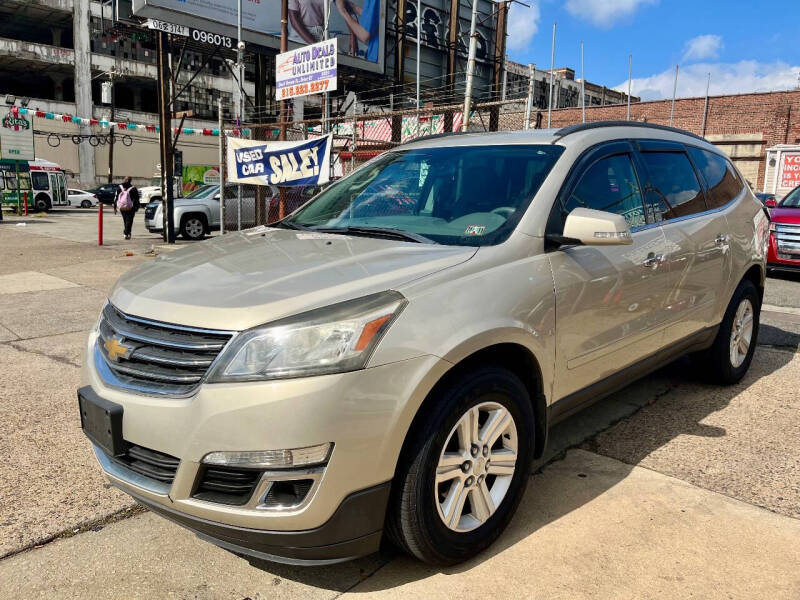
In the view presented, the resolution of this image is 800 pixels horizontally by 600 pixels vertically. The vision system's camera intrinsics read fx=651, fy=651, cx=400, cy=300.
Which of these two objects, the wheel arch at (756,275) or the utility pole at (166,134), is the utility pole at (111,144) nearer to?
the utility pole at (166,134)

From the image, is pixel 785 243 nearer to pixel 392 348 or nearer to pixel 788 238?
pixel 788 238

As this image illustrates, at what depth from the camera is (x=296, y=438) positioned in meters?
2.03

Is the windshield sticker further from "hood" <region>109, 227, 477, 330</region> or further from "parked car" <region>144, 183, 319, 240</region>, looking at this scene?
"parked car" <region>144, 183, 319, 240</region>

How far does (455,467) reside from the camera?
2.42m

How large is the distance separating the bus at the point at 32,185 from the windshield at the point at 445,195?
95.7 ft

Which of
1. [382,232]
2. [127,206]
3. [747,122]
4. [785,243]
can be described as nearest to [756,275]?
[382,232]

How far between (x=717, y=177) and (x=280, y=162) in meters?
7.47

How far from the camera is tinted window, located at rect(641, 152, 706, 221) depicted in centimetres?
371

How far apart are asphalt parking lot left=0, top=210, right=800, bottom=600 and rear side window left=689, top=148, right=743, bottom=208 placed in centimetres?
137

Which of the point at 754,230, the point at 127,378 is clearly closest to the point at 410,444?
the point at 127,378

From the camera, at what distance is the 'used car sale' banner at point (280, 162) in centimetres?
995

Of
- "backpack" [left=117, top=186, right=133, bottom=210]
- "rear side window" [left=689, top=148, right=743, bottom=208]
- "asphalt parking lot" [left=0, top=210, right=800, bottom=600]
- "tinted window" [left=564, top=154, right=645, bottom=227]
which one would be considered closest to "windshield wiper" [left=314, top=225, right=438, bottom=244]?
"tinted window" [left=564, top=154, right=645, bottom=227]

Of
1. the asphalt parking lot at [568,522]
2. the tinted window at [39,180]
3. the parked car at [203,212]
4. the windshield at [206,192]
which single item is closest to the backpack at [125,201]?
the parked car at [203,212]

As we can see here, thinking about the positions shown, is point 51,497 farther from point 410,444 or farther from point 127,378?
point 410,444
